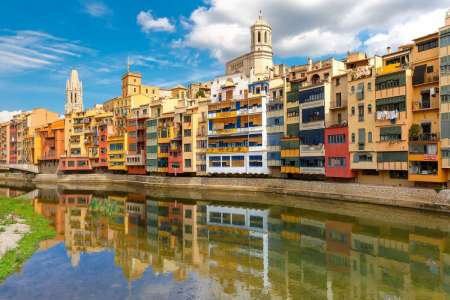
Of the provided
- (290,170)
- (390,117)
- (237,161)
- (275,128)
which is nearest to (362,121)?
(390,117)

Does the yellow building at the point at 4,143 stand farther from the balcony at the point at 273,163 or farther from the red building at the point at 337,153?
the red building at the point at 337,153

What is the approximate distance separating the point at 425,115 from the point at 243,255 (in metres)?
27.7

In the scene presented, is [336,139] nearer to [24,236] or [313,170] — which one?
[313,170]

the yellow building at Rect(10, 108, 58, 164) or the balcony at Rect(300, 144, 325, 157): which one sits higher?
the yellow building at Rect(10, 108, 58, 164)

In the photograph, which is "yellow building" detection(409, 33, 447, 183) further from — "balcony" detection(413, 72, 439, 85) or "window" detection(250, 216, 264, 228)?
"window" detection(250, 216, 264, 228)

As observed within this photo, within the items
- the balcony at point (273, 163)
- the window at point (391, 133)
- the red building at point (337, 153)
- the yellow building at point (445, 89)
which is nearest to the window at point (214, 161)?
the balcony at point (273, 163)

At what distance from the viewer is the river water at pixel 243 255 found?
18594mm

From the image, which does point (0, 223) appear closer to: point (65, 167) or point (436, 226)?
point (436, 226)

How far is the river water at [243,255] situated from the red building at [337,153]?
5627 millimetres

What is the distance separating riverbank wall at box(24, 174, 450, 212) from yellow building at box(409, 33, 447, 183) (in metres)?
2.27

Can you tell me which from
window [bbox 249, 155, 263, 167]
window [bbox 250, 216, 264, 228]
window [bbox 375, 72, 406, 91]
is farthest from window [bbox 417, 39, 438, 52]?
window [bbox 249, 155, 263, 167]

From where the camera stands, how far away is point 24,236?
2908 cm

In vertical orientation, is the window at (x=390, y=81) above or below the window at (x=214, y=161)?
above

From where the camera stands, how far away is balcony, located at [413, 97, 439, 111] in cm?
3931
